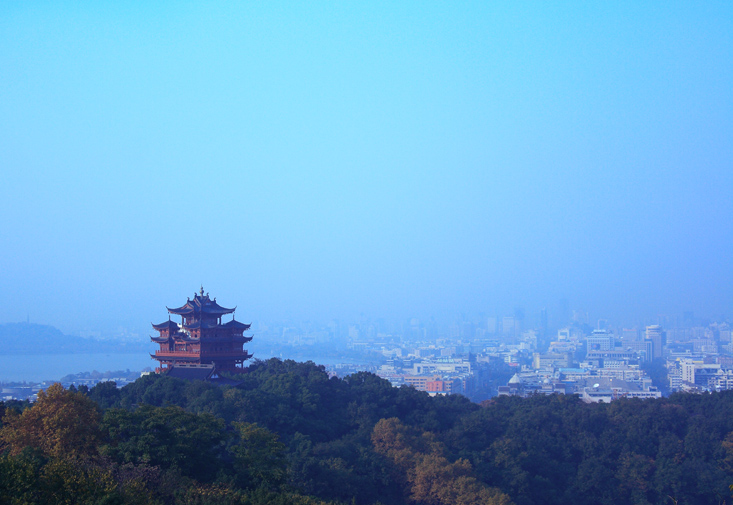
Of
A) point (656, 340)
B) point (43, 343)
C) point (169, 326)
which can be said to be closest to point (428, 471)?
point (169, 326)

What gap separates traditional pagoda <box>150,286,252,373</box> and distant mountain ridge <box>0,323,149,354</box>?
263ft

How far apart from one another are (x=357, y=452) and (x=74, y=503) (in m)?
8.99

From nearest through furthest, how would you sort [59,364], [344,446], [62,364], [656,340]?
[344,446]
[59,364]
[62,364]
[656,340]

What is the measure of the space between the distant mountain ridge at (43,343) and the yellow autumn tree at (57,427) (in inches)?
3535

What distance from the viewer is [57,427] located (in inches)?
370

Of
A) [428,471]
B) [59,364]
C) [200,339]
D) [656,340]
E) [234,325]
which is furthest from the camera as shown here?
[656,340]

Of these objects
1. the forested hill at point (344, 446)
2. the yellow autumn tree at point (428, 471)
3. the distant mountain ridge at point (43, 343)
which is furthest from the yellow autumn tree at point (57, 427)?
the distant mountain ridge at point (43, 343)

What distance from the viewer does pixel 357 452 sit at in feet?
49.8

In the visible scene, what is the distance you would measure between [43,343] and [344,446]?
312 ft

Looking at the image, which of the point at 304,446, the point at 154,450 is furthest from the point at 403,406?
the point at 154,450

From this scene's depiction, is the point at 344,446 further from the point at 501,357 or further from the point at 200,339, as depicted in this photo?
the point at 501,357

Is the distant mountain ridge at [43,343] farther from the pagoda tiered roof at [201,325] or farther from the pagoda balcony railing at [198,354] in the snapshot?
the pagoda tiered roof at [201,325]

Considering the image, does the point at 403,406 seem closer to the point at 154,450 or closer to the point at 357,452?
the point at 357,452

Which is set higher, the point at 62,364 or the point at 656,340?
the point at 62,364
